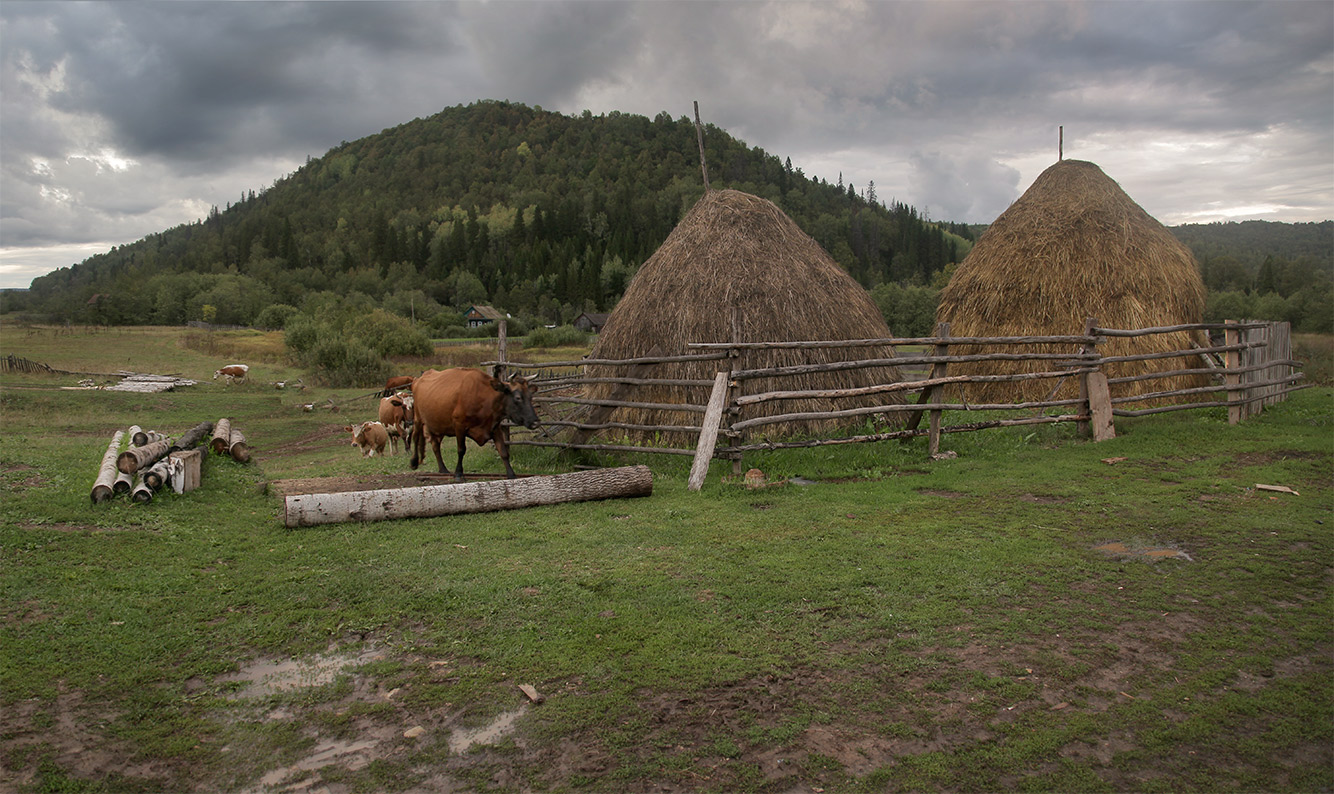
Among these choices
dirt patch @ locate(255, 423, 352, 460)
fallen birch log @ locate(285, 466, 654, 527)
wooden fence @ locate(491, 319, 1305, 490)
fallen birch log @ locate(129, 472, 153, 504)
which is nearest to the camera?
fallen birch log @ locate(285, 466, 654, 527)

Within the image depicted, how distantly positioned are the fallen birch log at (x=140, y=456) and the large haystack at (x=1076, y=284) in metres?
13.3

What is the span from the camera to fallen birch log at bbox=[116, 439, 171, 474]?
24.8 feet

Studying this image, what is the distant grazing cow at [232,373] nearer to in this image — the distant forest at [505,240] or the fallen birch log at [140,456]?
the distant forest at [505,240]

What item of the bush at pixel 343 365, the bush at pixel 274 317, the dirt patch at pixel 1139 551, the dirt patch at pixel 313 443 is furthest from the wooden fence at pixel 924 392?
the bush at pixel 274 317

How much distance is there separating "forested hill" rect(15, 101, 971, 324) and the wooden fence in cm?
6316

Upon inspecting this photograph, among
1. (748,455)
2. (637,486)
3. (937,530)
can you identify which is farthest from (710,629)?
(748,455)

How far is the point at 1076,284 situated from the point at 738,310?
737 centimetres

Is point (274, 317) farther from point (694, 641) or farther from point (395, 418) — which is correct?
point (694, 641)

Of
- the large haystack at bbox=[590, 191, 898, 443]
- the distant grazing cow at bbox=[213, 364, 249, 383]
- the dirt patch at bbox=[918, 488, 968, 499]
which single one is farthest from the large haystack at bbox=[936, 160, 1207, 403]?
the distant grazing cow at bbox=[213, 364, 249, 383]

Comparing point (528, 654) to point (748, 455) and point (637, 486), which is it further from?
point (748, 455)

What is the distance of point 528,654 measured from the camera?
412 cm

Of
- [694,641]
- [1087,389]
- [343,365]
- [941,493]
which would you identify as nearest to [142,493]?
[694,641]

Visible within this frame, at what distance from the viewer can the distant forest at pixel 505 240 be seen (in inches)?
2803

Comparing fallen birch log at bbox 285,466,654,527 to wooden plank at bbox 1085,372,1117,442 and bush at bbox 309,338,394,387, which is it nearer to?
wooden plank at bbox 1085,372,1117,442
